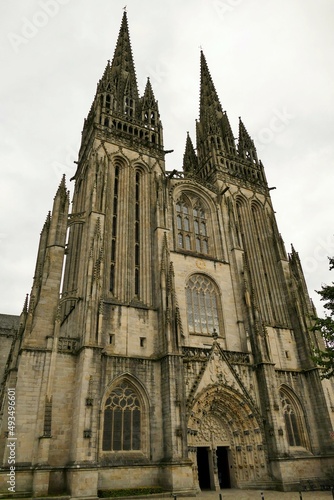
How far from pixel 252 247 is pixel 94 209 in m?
15.1

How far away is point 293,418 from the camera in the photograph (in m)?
25.2

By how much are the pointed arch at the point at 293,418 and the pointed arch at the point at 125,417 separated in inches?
402

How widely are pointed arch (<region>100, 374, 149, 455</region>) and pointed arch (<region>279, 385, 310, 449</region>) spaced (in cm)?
1022

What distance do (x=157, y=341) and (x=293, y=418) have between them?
1129 cm

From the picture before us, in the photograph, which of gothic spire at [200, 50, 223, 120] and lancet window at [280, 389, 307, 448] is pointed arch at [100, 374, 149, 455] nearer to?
lancet window at [280, 389, 307, 448]

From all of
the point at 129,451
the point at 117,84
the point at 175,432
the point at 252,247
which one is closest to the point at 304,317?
the point at 252,247

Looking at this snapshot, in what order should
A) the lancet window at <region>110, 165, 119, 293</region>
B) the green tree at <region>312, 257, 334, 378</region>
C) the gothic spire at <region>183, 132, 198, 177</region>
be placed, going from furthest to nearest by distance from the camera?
the gothic spire at <region>183, 132, 198, 177</region>, the lancet window at <region>110, 165, 119, 293</region>, the green tree at <region>312, 257, 334, 378</region>

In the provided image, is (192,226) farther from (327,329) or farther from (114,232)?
(327,329)

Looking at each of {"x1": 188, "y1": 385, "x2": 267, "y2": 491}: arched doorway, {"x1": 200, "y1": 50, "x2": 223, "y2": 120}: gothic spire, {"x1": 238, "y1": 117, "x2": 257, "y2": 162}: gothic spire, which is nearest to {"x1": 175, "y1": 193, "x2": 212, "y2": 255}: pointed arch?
{"x1": 238, "y1": 117, "x2": 257, "y2": 162}: gothic spire

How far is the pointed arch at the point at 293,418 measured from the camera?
962 inches

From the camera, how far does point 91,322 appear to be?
66.4 feet

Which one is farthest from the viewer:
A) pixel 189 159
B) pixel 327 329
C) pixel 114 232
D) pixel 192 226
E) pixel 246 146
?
pixel 189 159

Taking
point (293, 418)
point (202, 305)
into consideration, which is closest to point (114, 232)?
point (202, 305)

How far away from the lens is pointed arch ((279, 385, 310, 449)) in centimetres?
2444
